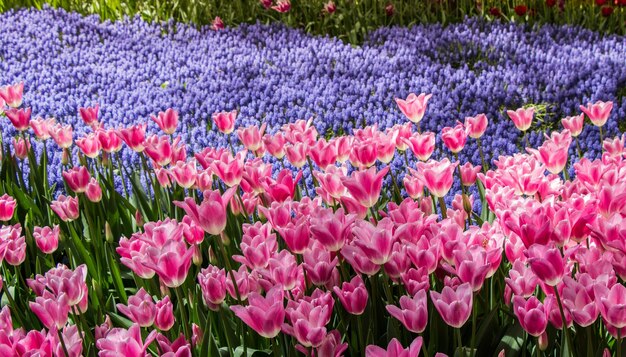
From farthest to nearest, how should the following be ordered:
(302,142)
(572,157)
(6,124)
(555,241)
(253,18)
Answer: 1. (253,18)
2. (6,124)
3. (572,157)
4. (302,142)
5. (555,241)

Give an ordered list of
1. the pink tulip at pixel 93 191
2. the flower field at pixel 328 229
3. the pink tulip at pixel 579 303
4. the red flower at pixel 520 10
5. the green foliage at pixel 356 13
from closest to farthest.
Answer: the pink tulip at pixel 579 303 < the flower field at pixel 328 229 < the pink tulip at pixel 93 191 < the red flower at pixel 520 10 < the green foliage at pixel 356 13

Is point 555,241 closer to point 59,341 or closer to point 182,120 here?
point 59,341

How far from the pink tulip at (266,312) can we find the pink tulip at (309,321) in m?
0.03

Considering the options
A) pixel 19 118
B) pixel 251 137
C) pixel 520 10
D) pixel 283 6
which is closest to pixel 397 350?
pixel 251 137

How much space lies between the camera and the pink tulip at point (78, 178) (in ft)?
8.55

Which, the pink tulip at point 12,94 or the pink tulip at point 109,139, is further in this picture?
the pink tulip at point 12,94

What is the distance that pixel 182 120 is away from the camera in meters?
4.81

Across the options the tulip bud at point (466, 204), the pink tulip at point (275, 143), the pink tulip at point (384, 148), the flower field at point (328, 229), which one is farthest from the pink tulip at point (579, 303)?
the pink tulip at point (275, 143)

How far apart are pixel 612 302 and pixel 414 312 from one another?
1.21ft

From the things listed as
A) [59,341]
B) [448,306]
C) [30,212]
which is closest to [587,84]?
[30,212]

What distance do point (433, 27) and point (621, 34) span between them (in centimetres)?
152

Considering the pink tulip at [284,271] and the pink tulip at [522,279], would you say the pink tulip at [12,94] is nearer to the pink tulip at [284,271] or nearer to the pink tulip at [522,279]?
the pink tulip at [284,271]

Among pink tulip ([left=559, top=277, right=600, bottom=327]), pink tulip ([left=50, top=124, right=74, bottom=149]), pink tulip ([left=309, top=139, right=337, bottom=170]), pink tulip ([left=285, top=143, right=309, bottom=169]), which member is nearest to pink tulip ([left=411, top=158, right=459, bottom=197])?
pink tulip ([left=309, top=139, right=337, bottom=170])

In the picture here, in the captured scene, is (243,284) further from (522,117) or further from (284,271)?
(522,117)
